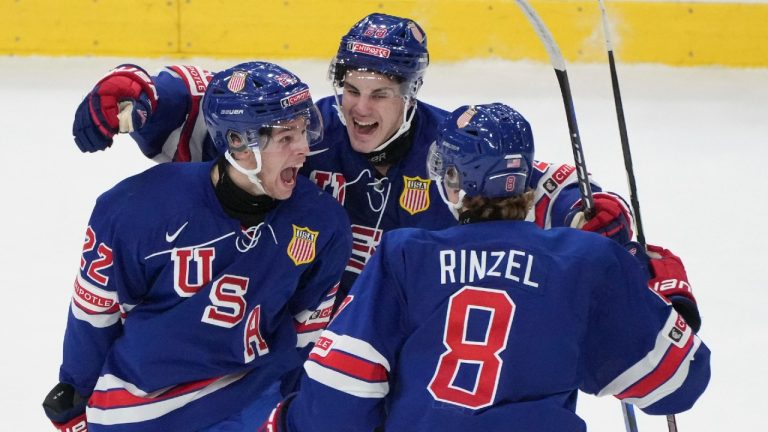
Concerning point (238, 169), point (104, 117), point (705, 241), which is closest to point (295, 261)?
point (238, 169)

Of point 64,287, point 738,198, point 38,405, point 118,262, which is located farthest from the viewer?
point 738,198

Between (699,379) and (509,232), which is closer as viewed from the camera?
(509,232)

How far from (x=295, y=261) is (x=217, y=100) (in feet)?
1.17

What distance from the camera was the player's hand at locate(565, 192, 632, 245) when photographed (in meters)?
2.38

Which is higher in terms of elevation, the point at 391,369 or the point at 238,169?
the point at 238,169

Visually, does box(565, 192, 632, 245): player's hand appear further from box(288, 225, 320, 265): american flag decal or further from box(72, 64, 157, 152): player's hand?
box(72, 64, 157, 152): player's hand

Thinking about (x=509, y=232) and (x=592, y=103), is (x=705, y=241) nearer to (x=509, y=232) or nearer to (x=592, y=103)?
(x=592, y=103)

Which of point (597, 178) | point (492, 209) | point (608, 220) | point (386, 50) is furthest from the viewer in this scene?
point (597, 178)

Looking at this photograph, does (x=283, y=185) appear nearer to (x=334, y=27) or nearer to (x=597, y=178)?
(x=597, y=178)

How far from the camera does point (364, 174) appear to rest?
2.74 metres

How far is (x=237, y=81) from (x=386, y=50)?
426 millimetres

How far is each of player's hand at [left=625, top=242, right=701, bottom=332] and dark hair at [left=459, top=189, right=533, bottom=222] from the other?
37 cm

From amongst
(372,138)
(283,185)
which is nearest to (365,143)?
(372,138)

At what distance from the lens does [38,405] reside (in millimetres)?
3348
